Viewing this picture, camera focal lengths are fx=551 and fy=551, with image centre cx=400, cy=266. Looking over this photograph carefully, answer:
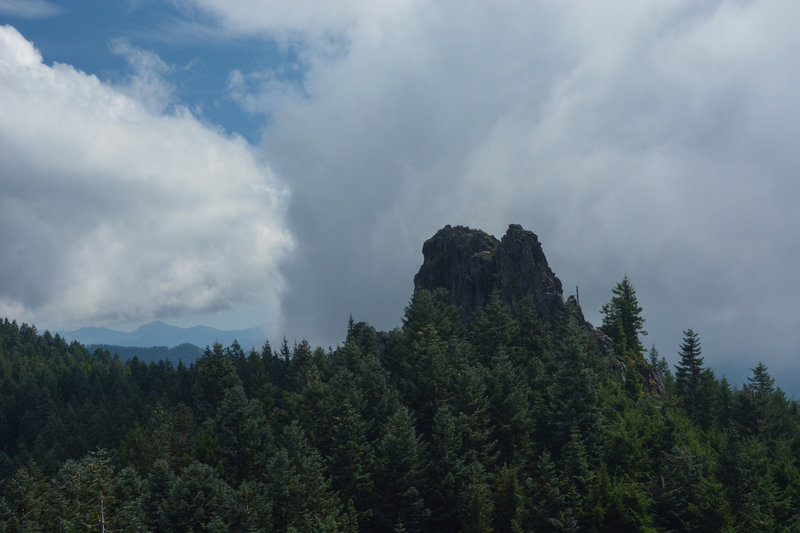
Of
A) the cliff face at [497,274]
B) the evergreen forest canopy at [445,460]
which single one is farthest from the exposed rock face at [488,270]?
the evergreen forest canopy at [445,460]

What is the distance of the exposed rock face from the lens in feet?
374

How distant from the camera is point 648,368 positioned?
333 feet

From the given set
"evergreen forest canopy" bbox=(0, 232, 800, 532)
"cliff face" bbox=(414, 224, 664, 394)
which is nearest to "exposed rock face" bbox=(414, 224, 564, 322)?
"cliff face" bbox=(414, 224, 664, 394)

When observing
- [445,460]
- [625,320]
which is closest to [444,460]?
[445,460]

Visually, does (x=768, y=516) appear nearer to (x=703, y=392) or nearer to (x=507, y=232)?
(x=703, y=392)

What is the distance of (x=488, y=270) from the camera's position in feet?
407

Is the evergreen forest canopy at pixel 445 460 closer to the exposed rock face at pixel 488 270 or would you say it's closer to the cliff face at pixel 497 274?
the cliff face at pixel 497 274

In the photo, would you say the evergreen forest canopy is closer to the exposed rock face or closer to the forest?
the forest

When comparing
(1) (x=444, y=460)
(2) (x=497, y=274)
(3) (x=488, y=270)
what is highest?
(3) (x=488, y=270)

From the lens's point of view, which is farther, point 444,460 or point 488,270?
point 488,270

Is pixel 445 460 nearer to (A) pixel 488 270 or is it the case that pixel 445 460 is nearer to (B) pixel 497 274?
(B) pixel 497 274

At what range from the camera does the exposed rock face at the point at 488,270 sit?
374ft

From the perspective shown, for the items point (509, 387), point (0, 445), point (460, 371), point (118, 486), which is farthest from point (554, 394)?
point (0, 445)

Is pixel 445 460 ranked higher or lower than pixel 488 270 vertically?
lower
